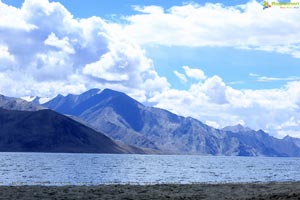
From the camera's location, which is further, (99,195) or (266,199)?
(99,195)

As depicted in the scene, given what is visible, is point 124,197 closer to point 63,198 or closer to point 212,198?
point 63,198

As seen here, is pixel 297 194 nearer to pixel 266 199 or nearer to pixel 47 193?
pixel 266 199

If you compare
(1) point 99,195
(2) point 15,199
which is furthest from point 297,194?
(2) point 15,199

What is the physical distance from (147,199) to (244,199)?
311 inches

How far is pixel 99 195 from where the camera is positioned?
1580 inches

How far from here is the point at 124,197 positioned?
38156 millimetres

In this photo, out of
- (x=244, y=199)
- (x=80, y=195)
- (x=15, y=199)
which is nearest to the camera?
(x=244, y=199)

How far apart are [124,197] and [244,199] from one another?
10549 millimetres

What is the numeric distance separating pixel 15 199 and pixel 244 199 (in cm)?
1800

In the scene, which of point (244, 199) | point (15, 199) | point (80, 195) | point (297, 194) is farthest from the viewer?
point (80, 195)

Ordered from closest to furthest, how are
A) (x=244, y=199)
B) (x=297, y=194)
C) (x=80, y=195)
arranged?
(x=297, y=194), (x=244, y=199), (x=80, y=195)

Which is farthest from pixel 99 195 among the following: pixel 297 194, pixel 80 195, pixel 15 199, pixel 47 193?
pixel 297 194

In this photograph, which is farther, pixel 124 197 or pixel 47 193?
pixel 47 193

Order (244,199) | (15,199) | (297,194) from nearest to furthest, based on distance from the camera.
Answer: (297,194) < (244,199) < (15,199)
